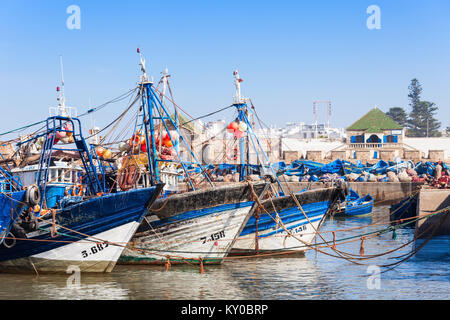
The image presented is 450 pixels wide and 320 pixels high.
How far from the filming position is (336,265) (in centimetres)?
1892

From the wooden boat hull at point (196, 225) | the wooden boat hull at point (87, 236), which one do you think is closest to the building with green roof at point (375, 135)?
the wooden boat hull at point (196, 225)

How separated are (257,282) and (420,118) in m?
113

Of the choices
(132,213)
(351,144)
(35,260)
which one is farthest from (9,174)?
(351,144)

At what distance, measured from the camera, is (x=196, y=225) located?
1758 cm

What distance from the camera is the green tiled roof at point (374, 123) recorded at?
7212 cm

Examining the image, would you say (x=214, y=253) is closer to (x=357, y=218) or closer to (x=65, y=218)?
(x=65, y=218)

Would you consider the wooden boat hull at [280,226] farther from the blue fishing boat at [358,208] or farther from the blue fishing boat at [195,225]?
the blue fishing boat at [358,208]

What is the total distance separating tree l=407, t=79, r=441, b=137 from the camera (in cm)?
11931

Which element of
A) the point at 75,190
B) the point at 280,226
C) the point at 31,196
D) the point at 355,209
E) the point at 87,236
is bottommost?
the point at 355,209

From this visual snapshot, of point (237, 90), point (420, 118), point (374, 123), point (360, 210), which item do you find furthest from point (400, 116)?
point (237, 90)

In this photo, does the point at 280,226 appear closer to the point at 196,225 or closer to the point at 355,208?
the point at 196,225

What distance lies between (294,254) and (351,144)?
5196cm

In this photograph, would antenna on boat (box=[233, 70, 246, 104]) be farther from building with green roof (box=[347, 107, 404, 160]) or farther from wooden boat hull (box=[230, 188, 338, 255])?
building with green roof (box=[347, 107, 404, 160])

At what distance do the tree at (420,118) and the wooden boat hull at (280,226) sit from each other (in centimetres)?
10487
